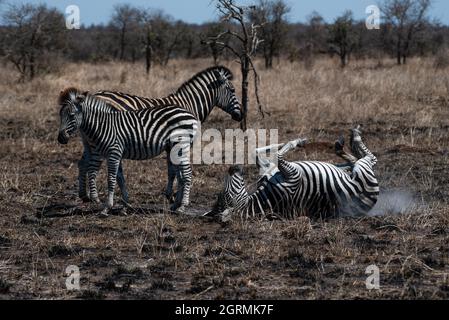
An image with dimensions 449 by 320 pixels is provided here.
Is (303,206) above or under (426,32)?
under

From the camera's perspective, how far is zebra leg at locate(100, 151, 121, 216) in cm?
745

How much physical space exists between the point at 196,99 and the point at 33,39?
49.6 ft

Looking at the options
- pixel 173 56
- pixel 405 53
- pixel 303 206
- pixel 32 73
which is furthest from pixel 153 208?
pixel 173 56

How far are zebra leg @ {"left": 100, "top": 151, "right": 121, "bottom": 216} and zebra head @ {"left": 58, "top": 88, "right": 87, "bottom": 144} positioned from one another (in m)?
0.48

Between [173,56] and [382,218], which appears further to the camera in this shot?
[173,56]

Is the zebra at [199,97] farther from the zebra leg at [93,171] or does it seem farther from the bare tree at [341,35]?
the bare tree at [341,35]

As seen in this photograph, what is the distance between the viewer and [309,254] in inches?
235

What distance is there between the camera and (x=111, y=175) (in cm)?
751

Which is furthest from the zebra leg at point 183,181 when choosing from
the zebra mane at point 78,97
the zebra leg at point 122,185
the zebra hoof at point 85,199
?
the zebra hoof at point 85,199

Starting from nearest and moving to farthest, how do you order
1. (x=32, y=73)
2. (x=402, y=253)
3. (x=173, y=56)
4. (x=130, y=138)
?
(x=402, y=253) → (x=130, y=138) → (x=32, y=73) → (x=173, y=56)

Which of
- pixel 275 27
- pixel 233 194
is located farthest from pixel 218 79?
pixel 275 27

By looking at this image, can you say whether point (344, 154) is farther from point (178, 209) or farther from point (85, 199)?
point (85, 199)

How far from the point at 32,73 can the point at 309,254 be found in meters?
16.8
